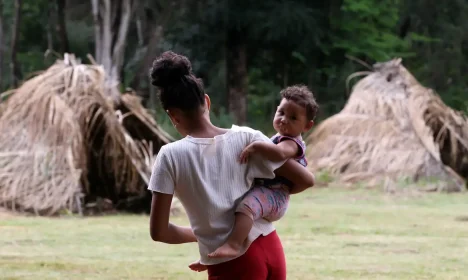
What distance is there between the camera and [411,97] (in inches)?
717

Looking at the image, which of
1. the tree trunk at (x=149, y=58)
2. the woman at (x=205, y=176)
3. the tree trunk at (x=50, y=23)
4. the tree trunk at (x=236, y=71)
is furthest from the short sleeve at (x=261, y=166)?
the tree trunk at (x=50, y=23)

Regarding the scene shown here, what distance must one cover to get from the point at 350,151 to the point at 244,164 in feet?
46.6

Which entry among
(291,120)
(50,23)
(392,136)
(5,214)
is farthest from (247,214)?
(50,23)

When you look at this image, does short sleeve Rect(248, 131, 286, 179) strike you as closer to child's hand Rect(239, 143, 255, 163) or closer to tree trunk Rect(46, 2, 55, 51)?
child's hand Rect(239, 143, 255, 163)

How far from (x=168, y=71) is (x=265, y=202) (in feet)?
2.09

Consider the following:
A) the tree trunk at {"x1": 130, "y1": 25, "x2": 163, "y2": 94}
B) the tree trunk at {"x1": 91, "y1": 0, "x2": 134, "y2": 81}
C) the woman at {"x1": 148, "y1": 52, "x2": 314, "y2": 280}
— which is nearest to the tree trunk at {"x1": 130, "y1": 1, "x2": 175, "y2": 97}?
the tree trunk at {"x1": 130, "y1": 25, "x2": 163, "y2": 94}

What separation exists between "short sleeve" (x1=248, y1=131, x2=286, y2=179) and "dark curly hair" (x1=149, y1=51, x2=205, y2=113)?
0.28m

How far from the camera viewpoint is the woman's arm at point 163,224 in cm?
370

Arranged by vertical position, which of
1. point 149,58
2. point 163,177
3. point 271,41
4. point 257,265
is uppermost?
point 163,177

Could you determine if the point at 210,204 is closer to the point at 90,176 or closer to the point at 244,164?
the point at 244,164

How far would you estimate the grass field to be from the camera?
25.3 feet

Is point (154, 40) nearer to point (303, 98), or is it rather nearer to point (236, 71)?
point (236, 71)

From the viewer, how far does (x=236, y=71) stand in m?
28.5

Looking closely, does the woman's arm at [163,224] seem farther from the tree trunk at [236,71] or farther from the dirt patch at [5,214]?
the tree trunk at [236,71]
